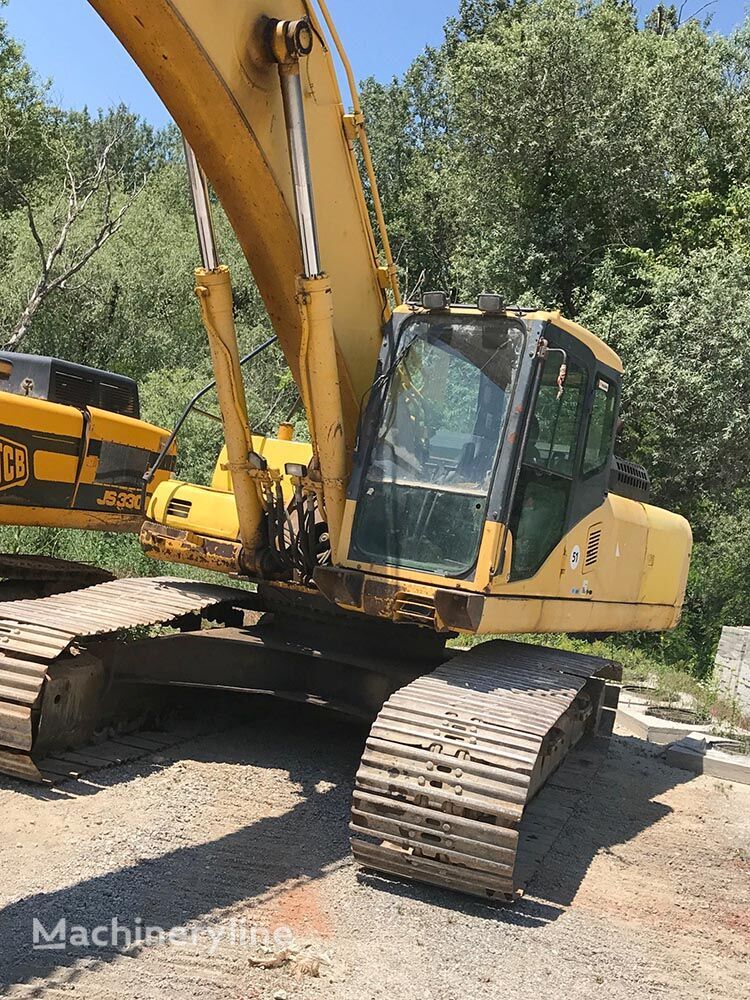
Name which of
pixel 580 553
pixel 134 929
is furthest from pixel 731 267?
pixel 134 929

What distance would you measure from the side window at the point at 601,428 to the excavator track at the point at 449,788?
5.56 feet

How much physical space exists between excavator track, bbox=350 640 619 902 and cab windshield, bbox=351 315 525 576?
2.46 feet

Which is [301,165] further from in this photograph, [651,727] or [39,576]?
[651,727]

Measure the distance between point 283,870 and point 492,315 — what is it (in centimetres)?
285

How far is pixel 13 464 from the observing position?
781cm

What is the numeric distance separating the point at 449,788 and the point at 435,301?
2467 mm

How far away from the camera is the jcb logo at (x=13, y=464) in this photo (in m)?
7.72

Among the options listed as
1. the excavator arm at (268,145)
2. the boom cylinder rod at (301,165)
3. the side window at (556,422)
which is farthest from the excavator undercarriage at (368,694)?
the boom cylinder rod at (301,165)

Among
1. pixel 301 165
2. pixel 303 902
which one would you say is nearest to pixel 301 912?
pixel 303 902

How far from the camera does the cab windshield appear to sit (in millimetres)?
5312

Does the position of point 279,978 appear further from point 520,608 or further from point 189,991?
point 520,608

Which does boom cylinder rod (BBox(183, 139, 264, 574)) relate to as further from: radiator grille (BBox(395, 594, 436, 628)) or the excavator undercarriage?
radiator grille (BBox(395, 594, 436, 628))

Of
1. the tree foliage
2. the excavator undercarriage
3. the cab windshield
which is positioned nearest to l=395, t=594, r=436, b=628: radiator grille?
the cab windshield

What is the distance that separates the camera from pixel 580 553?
6121mm
